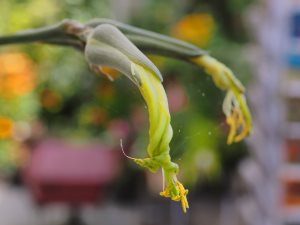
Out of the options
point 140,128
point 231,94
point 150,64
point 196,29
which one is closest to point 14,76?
point 196,29

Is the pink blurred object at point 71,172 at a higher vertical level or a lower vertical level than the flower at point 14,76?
lower

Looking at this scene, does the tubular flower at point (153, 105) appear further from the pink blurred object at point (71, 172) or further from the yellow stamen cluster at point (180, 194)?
the pink blurred object at point (71, 172)

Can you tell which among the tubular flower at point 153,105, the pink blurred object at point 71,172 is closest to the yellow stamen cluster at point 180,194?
the tubular flower at point 153,105

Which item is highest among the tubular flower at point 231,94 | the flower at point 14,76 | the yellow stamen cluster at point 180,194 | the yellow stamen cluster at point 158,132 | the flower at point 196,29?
the yellow stamen cluster at point 158,132

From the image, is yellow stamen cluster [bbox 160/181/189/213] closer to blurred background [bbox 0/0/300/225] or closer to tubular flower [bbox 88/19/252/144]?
tubular flower [bbox 88/19/252/144]

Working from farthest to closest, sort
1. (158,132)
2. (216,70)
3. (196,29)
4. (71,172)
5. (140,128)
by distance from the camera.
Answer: (71,172), (140,128), (196,29), (216,70), (158,132)

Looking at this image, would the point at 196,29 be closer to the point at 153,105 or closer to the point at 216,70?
the point at 216,70

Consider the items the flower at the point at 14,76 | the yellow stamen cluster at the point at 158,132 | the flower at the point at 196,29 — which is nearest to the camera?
the yellow stamen cluster at the point at 158,132
